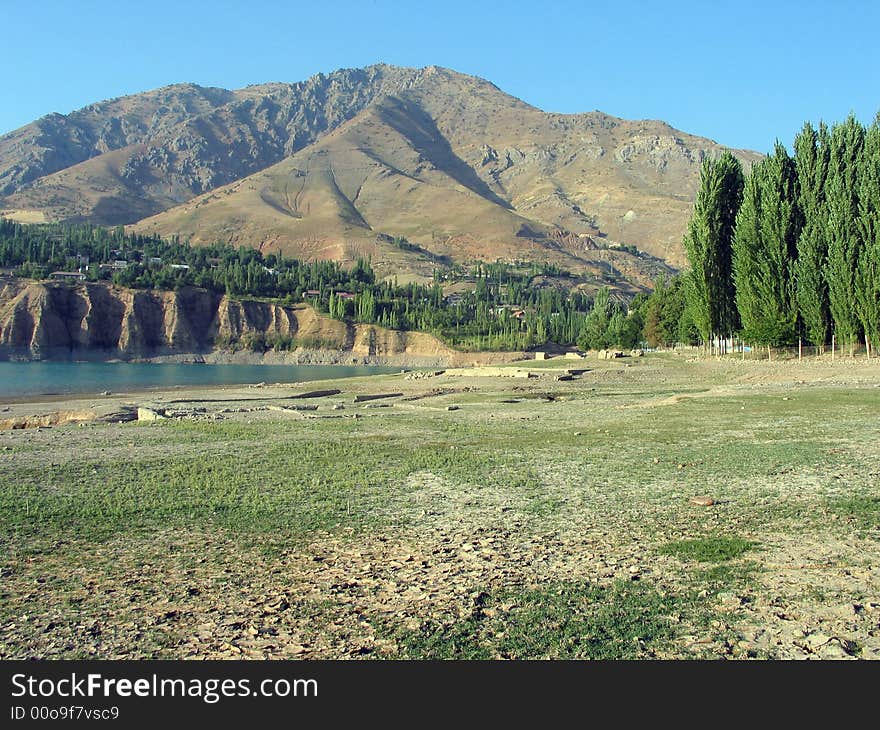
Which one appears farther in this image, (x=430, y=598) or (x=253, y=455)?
(x=253, y=455)

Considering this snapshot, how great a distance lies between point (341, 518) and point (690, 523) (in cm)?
532

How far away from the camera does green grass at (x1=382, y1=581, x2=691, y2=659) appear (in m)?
6.82

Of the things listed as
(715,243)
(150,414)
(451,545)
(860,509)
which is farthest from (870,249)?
(451,545)

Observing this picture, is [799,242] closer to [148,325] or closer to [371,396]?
[371,396]

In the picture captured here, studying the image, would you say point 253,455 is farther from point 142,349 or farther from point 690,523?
point 142,349

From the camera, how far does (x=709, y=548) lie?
9734 millimetres

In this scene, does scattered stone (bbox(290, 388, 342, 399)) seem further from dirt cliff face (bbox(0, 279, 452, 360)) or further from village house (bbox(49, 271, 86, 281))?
village house (bbox(49, 271, 86, 281))

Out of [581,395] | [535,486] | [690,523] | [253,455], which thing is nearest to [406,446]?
[253,455]

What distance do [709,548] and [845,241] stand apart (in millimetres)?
46755

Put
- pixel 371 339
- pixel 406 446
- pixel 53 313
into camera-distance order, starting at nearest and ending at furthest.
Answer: pixel 406 446 → pixel 53 313 → pixel 371 339

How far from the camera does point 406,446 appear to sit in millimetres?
20203

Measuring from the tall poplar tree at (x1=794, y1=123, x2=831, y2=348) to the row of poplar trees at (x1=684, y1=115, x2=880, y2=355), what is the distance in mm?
68

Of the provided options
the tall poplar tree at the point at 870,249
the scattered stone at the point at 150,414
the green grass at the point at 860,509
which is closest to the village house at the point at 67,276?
the scattered stone at the point at 150,414

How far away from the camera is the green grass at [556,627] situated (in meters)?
6.82
